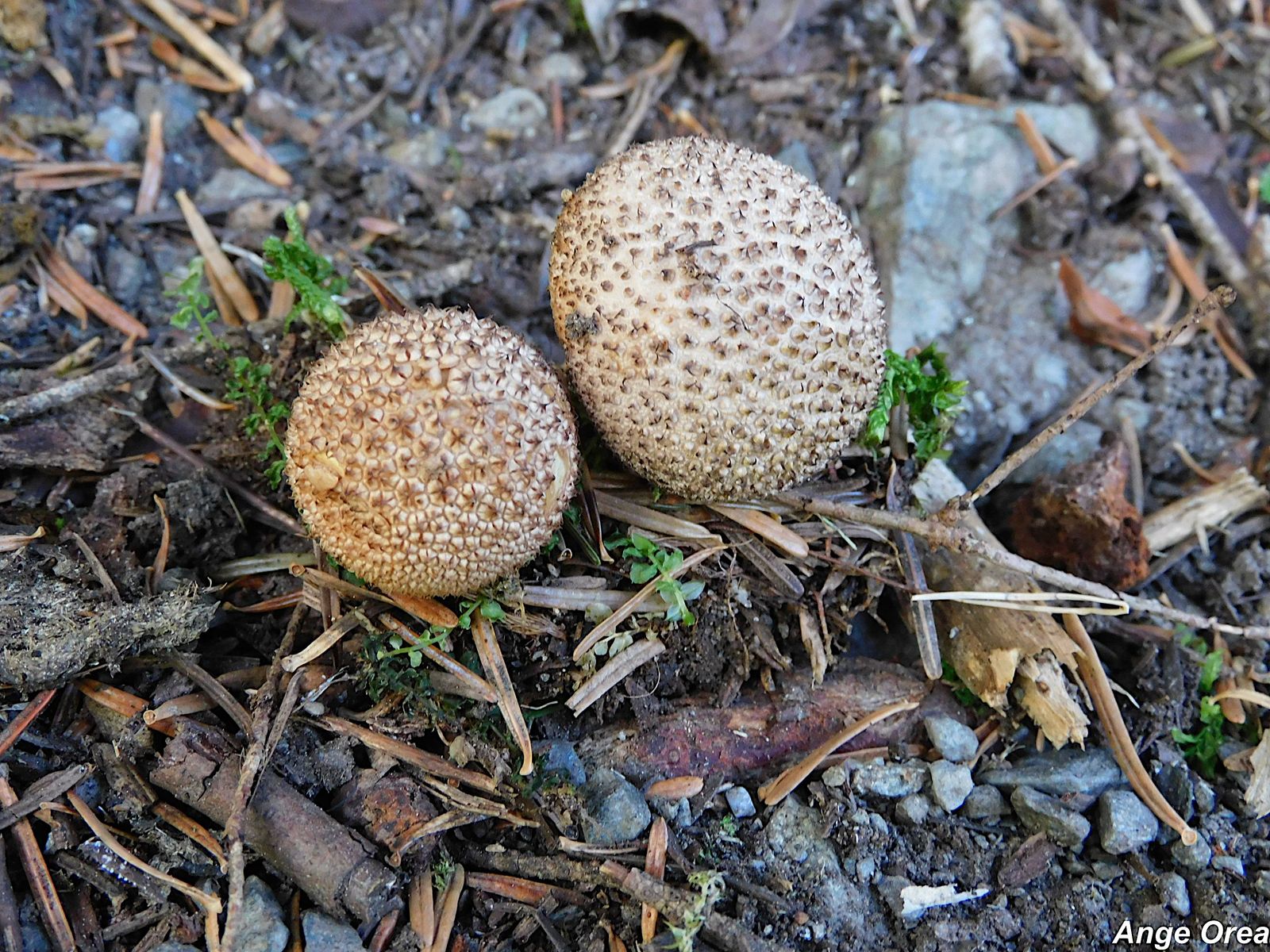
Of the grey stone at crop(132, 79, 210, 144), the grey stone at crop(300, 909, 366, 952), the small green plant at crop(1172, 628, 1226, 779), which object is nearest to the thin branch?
the small green plant at crop(1172, 628, 1226, 779)

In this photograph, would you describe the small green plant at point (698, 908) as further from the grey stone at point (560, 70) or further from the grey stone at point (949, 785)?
the grey stone at point (560, 70)

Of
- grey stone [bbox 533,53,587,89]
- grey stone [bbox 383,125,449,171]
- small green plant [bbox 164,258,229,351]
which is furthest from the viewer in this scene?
grey stone [bbox 533,53,587,89]

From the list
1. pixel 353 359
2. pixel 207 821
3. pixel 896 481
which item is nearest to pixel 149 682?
pixel 207 821

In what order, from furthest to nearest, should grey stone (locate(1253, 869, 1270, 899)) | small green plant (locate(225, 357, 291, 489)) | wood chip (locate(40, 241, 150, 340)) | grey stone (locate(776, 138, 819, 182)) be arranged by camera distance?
grey stone (locate(776, 138, 819, 182))
wood chip (locate(40, 241, 150, 340))
small green plant (locate(225, 357, 291, 489))
grey stone (locate(1253, 869, 1270, 899))

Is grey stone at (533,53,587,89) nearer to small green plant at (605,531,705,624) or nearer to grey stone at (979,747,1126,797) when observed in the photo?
small green plant at (605,531,705,624)

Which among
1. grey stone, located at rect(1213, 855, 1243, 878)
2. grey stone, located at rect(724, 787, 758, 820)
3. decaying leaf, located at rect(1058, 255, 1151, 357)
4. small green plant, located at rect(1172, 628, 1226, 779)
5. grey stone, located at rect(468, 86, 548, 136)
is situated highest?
grey stone, located at rect(468, 86, 548, 136)

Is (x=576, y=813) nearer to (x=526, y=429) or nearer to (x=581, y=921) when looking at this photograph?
(x=581, y=921)

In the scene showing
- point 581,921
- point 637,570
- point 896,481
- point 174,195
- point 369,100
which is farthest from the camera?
point 369,100
